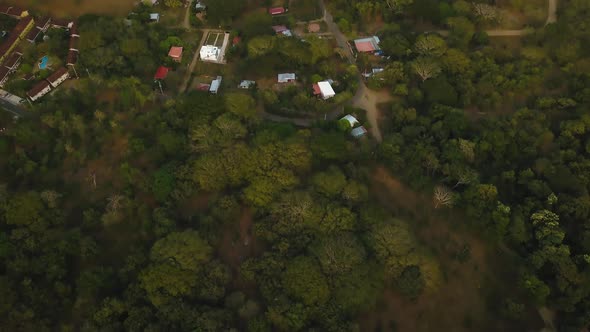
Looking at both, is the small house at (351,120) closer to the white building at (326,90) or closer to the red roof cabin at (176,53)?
the white building at (326,90)

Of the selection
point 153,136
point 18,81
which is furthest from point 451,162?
point 18,81

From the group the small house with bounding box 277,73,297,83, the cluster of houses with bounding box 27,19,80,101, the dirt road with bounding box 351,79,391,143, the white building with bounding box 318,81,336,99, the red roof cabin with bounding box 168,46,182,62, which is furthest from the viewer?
the red roof cabin with bounding box 168,46,182,62

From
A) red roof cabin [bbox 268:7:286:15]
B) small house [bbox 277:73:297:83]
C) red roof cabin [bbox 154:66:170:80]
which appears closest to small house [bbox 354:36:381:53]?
small house [bbox 277:73:297:83]

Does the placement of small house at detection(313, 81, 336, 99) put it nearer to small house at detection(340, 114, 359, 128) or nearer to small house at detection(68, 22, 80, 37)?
small house at detection(340, 114, 359, 128)

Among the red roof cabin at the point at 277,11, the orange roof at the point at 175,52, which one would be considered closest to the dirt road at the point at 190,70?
the orange roof at the point at 175,52

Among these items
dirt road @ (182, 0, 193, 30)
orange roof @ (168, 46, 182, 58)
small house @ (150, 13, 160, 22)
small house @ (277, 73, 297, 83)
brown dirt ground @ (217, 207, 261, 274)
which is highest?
small house @ (150, 13, 160, 22)

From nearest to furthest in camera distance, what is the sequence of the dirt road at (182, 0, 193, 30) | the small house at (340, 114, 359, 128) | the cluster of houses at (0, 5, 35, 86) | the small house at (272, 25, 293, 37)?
the small house at (340, 114, 359, 128)
the cluster of houses at (0, 5, 35, 86)
the small house at (272, 25, 293, 37)
the dirt road at (182, 0, 193, 30)

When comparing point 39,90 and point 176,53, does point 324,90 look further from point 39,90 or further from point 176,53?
point 39,90

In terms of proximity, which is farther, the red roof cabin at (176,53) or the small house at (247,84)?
the red roof cabin at (176,53)
